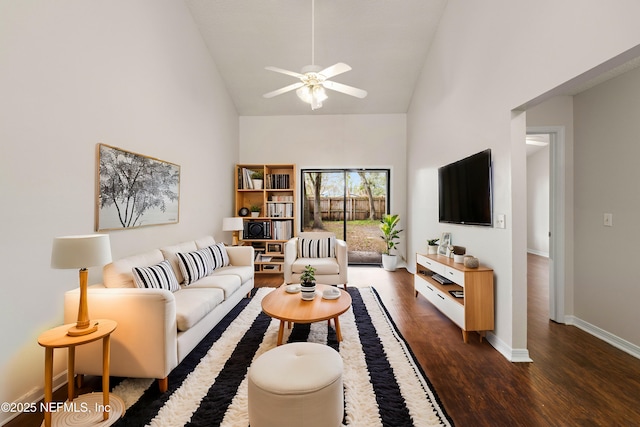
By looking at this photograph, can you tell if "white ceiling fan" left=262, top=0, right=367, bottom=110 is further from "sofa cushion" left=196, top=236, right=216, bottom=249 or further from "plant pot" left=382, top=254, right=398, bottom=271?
"plant pot" left=382, top=254, right=398, bottom=271

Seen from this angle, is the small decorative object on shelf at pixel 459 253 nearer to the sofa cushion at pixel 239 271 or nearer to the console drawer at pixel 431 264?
the console drawer at pixel 431 264

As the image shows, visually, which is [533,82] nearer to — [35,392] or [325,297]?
[325,297]

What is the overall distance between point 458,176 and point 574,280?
1.54 m

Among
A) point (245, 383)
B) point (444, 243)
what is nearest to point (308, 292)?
point (245, 383)

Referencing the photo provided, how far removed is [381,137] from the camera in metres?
5.27

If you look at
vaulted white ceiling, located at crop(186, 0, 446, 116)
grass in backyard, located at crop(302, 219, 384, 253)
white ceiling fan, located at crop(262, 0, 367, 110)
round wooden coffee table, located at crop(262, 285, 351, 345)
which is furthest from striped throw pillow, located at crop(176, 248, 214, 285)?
vaulted white ceiling, located at crop(186, 0, 446, 116)

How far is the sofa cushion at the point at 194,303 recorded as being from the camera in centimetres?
197

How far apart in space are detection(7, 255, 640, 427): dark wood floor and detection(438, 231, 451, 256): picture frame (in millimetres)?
794

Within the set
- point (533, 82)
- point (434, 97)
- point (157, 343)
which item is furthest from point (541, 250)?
point (157, 343)

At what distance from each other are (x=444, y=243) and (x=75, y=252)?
340 cm

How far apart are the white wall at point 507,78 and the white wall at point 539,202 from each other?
5.16 meters

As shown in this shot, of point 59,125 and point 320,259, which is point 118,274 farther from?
point 320,259

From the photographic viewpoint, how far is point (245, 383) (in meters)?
1.79

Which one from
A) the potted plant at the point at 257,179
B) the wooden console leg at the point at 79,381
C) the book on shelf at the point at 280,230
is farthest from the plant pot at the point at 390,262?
the wooden console leg at the point at 79,381
